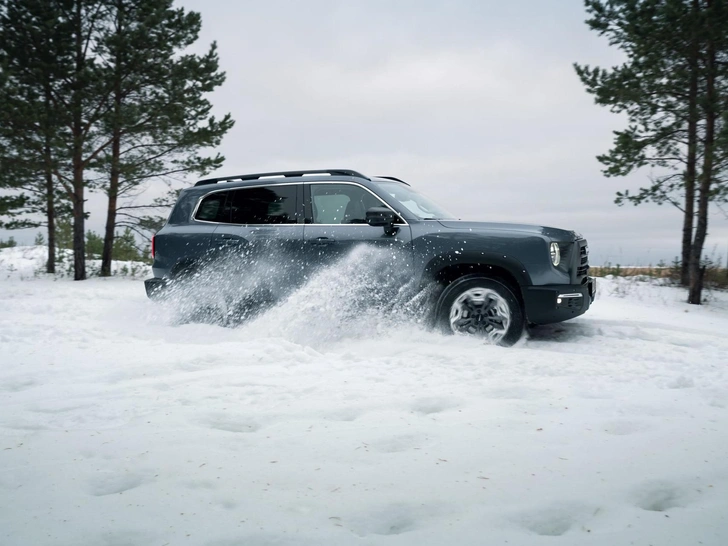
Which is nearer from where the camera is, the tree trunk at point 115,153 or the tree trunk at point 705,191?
the tree trunk at point 705,191

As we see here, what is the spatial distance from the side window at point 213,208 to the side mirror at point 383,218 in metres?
2.16

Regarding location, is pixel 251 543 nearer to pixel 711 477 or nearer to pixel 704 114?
pixel 711 477

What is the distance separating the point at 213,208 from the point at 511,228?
385 centimetres

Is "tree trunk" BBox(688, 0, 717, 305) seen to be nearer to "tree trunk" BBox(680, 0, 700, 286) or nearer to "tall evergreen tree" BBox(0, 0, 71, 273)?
"tree trunk" BBox(680, 0, 700, 286)

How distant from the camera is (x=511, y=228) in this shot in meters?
5.93

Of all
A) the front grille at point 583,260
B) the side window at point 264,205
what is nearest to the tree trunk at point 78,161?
the side window at point 264,205

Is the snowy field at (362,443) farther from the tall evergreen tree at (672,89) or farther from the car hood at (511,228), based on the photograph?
the tall evergreen tree at (672,89)

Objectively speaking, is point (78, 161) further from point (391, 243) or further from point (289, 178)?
point (391, 243)

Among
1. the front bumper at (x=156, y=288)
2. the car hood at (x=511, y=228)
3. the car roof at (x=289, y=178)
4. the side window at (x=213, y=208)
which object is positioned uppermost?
the car roof at (x=289, y=178)

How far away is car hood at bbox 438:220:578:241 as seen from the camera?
5.84 metres

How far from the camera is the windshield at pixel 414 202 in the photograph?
6.47 metres

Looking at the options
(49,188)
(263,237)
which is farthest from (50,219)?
(263,237)

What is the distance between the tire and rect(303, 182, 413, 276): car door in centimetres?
59

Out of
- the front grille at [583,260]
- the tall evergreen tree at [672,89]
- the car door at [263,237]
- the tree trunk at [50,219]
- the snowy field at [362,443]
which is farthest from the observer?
the tree trunk at [50,219]
